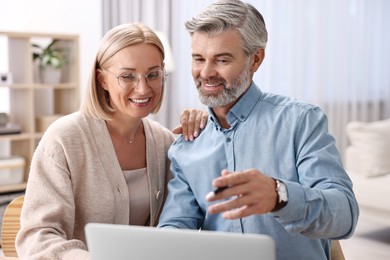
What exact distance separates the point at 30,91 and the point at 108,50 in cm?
408

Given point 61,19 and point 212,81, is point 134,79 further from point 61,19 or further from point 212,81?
point 61,19

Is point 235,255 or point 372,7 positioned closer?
point 235,255

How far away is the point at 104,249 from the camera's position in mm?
1255

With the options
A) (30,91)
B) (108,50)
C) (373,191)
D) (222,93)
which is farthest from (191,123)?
(30,91)

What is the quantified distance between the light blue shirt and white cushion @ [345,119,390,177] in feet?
9.04

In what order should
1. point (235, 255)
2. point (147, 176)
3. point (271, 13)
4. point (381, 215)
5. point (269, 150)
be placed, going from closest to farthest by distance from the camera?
point (235, 255) → point (269, 150) → point (147, 176) → point (381, 215) → point (271, 13)

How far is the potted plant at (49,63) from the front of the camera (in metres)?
5.98

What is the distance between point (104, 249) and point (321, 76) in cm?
493

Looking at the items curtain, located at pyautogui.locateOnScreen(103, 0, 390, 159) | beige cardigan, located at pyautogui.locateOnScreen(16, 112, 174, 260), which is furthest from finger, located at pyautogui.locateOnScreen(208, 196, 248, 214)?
curtain, located at pyautogui.locateOnScreen(103, 0, 390, 159)

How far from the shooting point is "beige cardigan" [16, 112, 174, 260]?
174 centimetres

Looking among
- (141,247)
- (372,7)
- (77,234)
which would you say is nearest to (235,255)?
(141,247)

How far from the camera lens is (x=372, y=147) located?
4.51 meters

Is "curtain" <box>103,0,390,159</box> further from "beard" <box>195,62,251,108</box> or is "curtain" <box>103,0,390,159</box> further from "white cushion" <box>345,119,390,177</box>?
"beard" <box>195,62,251,108</box>

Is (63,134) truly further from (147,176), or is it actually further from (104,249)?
(104,249)
